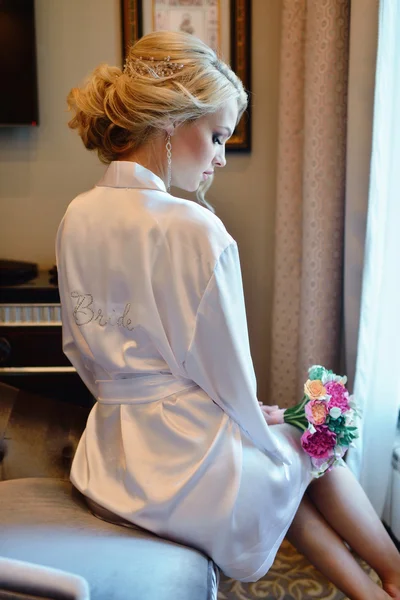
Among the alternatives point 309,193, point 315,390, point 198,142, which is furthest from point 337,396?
point 309,193

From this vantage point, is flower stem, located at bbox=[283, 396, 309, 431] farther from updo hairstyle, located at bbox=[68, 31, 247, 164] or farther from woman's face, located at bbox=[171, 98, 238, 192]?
updo hairstyle, located at bbox=[68, 31, 247, 164]

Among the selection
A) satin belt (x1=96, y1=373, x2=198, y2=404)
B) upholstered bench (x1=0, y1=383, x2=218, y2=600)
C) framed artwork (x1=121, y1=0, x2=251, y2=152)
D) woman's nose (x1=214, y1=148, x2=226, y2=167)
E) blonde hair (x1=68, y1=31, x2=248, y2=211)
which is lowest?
upholstered bench (x1=0, y1=383, x2=218, y2=600)

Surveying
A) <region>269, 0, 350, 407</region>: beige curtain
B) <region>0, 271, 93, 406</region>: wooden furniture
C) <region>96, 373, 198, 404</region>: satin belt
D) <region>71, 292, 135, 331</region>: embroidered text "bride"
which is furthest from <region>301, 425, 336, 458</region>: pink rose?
<region>0, 271, 93, 406</region>: wooden furniture

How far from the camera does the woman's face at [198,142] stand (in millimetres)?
1191

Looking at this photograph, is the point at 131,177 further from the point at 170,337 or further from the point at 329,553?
the point at 329,553

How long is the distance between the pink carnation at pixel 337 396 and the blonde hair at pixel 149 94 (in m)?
0.60

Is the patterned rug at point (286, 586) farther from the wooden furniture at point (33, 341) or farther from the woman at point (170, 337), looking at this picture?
the wooden furniture at point (33, 341)

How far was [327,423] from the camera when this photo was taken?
1.23 metres

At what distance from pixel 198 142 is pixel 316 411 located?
592 mm

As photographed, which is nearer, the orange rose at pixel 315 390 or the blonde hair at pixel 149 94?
the blonde hair at pixel 149 94

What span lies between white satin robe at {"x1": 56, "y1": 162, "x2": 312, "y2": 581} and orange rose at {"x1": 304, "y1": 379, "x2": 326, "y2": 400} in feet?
Result: 0.45

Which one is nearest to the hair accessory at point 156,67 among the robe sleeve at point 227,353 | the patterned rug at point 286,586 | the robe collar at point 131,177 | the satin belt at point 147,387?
the robe collar at point 131,177

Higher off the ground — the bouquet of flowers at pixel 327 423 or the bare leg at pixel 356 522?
the bouquet of flowers at pixel 327 423

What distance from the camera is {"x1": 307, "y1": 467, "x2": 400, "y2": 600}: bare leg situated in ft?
4.09
